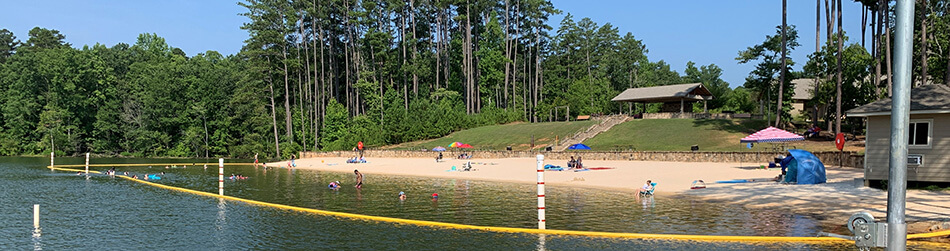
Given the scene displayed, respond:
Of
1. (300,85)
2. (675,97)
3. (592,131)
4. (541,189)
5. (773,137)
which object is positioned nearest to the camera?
(541,189)

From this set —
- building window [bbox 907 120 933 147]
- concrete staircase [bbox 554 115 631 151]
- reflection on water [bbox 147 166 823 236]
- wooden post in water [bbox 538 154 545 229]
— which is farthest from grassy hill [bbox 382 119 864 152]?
wooden post in water [bbox 538 154 545 229]

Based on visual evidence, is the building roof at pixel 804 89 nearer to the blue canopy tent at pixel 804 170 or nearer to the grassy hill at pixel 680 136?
the grassy hill at pixel 680 136

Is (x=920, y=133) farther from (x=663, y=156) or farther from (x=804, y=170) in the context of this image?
(x=663, y=156)

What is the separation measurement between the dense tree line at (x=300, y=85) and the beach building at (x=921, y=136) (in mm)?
61959

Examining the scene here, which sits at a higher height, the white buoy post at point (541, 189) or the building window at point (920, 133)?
the building window at point (920, 133)

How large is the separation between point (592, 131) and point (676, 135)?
9.77m

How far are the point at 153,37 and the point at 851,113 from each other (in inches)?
5855

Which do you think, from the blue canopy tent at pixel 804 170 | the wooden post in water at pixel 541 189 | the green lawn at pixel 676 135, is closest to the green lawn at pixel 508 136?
the green lawn at pixel 676 135

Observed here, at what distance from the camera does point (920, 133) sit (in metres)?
24.6

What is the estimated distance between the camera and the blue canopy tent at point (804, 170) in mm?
29156

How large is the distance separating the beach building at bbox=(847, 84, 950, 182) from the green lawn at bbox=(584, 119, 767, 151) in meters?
25.0

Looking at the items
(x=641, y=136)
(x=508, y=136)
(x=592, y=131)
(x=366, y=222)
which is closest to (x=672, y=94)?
(x=592, y=131)

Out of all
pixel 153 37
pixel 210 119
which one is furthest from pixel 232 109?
pixel 153 37

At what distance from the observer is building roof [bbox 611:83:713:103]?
71.7 m
